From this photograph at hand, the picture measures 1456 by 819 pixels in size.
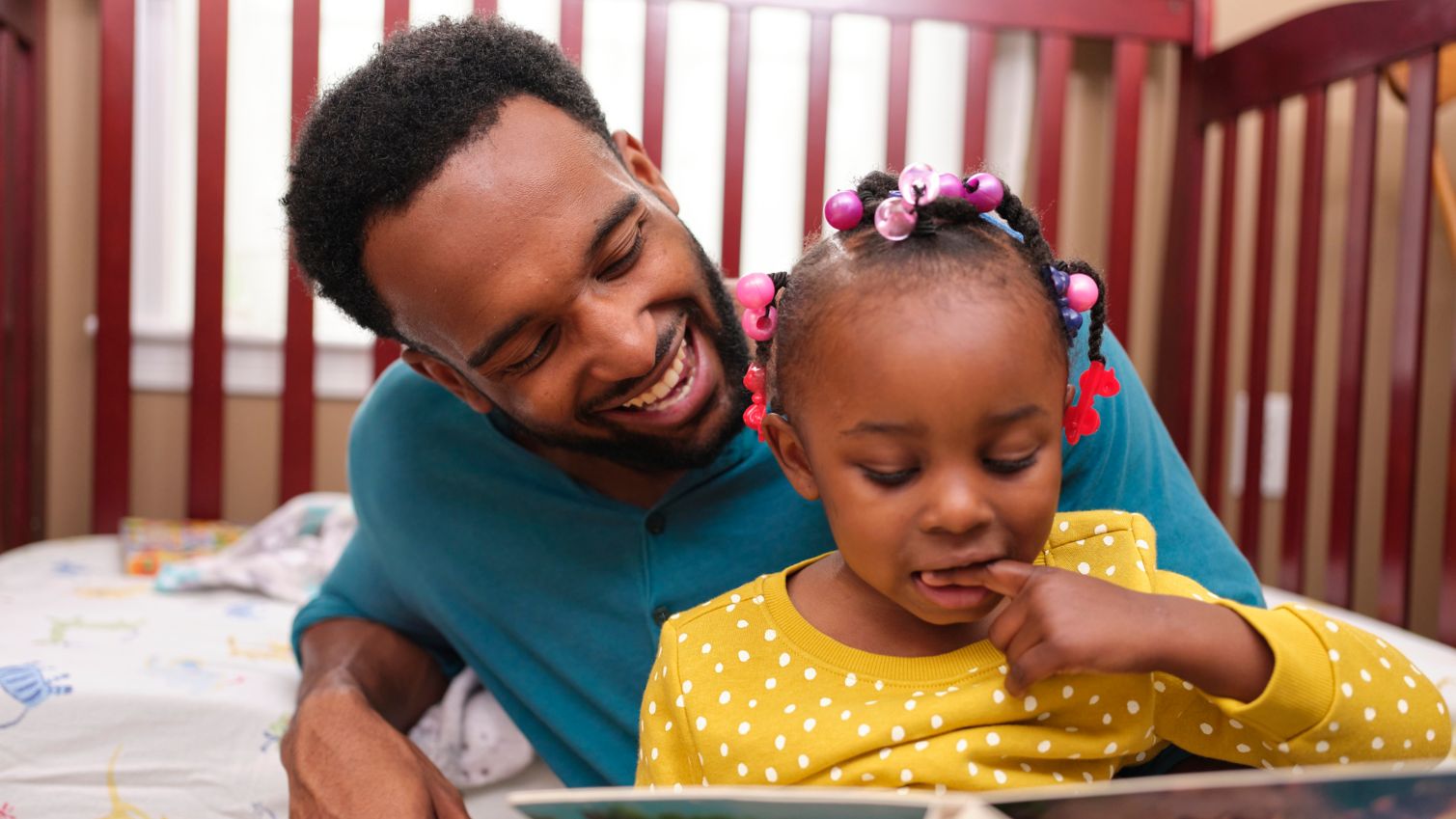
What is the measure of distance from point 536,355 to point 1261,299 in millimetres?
1288

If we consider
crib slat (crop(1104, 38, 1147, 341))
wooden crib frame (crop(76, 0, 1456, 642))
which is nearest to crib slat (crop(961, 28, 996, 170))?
wooden crib frame (crop(76, 0, 1456, 642))

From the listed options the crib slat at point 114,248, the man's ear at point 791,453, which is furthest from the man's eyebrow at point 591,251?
the crib slat at point 114,248

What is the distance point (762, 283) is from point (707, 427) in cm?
21

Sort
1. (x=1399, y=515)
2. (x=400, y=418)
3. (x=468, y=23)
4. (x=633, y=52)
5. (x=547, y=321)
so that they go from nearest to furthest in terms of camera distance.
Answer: (x=547, y=321), (x=468, y=23), (x=400, y=418), (x=1399, y=515), (x=633, y=52)

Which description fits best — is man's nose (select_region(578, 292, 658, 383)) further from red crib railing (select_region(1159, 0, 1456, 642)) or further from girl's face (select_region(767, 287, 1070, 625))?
red crib railing (select_region(1159, 0, 1456, 642))

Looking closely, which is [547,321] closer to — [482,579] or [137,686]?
[482,579]

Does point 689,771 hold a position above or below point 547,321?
below

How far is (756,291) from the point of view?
810mm

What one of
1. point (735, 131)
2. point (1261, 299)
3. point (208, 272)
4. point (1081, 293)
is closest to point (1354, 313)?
point (1261, 299)

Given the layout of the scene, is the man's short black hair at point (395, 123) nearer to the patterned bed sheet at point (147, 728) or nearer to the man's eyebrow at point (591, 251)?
the man's eyebrow at point (591, 251)

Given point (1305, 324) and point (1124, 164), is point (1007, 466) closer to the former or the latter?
point (1305, 324)

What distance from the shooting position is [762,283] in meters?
0.81

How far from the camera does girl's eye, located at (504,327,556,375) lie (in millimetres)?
941

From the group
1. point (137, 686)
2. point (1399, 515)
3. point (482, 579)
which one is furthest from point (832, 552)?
point (1399, 515)
